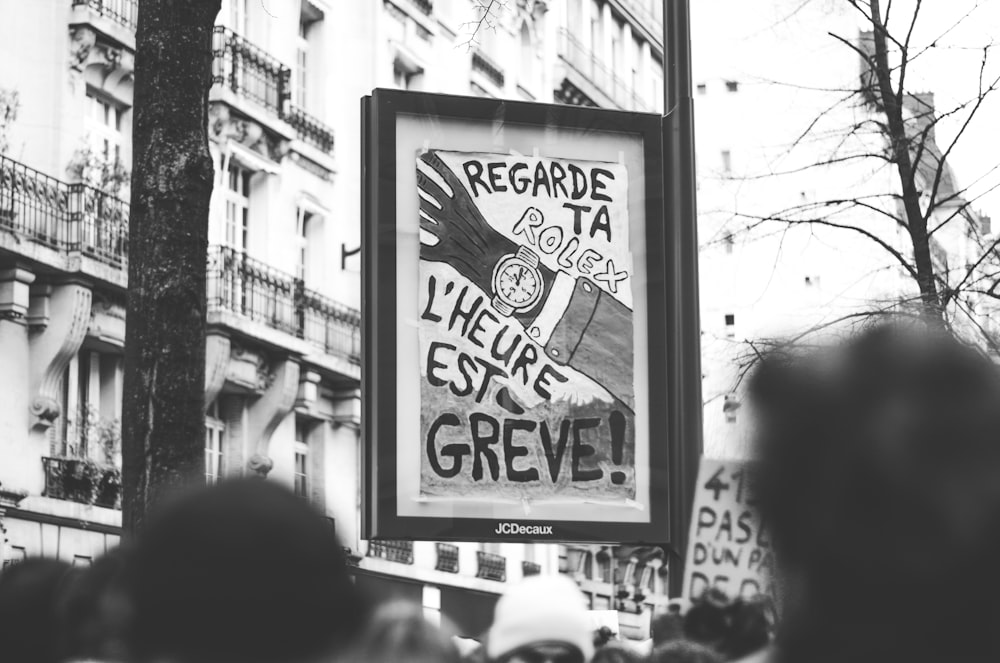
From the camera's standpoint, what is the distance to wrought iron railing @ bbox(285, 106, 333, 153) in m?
32.2

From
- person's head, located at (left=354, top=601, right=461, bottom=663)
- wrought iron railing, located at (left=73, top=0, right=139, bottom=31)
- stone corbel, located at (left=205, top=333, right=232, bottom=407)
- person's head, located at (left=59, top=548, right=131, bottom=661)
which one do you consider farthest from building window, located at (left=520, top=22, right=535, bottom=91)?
person's head, located at (left=354, top=601, right=461, bottom=663)

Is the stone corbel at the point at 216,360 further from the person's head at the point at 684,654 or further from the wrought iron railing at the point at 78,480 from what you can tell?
the person's head at the point at 684,654

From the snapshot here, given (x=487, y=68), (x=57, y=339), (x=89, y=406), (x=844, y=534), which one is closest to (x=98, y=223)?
(x=57, y=339)

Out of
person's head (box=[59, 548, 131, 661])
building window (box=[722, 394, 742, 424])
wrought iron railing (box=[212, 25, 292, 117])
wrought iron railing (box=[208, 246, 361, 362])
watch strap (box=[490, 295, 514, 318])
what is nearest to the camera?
building window (box=[722, 394, 742, 424])

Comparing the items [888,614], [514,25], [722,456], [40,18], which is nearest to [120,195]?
[40,18]

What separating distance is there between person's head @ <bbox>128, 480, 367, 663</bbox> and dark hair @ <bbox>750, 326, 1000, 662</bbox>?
71 centimetres

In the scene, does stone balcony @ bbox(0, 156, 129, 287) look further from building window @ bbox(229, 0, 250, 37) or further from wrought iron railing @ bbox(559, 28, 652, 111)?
wrought iron railing @ bbox(559, 28, 652, 111)

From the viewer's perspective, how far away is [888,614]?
177 cm

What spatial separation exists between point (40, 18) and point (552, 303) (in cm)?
1876

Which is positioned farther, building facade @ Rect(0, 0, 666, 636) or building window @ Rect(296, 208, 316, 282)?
building window @ Rect(296, 208, 316, 282)

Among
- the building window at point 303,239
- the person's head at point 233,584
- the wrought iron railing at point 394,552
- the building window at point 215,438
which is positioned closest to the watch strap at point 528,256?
the person's head at point 233,584

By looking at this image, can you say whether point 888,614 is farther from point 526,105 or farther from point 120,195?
point 120,195

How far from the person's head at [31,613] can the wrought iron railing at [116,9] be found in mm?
23061

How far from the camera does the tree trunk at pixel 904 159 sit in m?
13.5
